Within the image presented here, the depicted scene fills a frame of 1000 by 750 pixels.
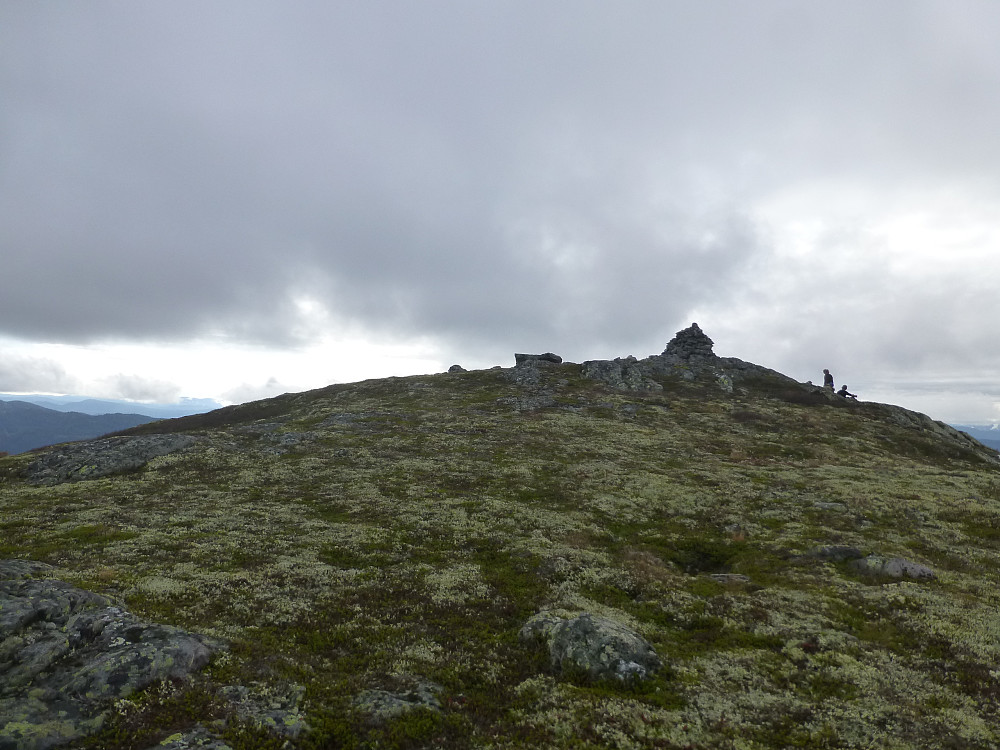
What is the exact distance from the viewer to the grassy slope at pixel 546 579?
1523 centimetres

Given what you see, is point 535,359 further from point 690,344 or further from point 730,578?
point 730,578

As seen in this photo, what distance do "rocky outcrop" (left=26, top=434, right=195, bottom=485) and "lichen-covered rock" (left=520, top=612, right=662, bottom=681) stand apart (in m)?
55.3

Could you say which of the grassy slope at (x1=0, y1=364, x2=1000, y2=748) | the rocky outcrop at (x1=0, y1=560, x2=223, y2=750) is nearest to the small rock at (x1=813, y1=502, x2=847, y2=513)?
the grassy slope at (x1=0, y1=364, x2=1000, y2=748)

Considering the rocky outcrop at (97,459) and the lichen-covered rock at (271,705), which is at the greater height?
the rocky outcrop at (97,459)

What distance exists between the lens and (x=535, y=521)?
37969mm

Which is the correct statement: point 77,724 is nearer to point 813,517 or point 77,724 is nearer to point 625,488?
point 625,488

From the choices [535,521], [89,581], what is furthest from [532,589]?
[89,581]

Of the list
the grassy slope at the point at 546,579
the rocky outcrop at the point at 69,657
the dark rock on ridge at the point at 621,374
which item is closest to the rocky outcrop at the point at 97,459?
the grassy slope at the point at 546,579

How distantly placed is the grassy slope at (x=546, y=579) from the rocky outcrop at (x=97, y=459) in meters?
2.72

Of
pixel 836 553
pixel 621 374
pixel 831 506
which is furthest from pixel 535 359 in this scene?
pixel 836 553

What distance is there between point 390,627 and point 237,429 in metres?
66.5

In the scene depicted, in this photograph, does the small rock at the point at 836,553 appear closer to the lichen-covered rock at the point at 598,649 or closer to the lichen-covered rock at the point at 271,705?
the lichen-covered rock at the point at 598,649

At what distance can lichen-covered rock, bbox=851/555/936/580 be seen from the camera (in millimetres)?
27984

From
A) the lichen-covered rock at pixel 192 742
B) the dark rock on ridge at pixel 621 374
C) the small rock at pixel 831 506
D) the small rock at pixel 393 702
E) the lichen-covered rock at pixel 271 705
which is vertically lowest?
the small rock at pixel 393 702
